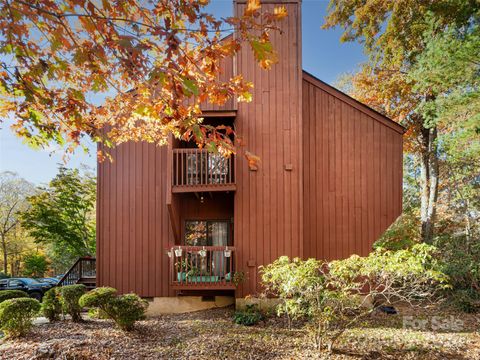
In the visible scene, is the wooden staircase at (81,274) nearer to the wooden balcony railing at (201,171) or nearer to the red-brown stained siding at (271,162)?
the wooden balcony railing at (201,171)

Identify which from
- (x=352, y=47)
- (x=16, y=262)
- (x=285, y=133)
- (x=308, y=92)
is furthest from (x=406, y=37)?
(x=16, y=262)

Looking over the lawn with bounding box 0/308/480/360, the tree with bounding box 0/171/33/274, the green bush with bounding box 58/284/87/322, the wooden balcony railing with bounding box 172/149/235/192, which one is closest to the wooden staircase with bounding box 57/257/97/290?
the green bush with bounding box 58/284/87/322

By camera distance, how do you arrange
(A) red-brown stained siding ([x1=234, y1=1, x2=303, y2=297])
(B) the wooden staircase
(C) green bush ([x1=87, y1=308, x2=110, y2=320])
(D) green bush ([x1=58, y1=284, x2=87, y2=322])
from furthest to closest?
(B) the wooden staircase
(A) red-brown stained siding ([x1=234, y1=1, x2=303, y2=297])
(C) green bush ([x1=87, y1=308, x2=110, y2=320])
(D) green bush ([x1=58, y1=284, x2=87, y2=322])

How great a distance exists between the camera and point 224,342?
5695 mm

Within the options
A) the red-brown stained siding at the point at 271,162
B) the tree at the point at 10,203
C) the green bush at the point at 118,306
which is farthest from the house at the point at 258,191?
the tree at the point at 10,203

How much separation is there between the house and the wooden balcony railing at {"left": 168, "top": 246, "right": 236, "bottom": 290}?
5cm

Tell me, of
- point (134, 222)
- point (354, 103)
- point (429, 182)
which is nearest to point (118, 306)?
point (134, 222)

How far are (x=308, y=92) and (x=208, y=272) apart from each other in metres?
6.02

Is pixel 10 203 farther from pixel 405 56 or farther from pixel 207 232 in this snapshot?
pixel 405 56

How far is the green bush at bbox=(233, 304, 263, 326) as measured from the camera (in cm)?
738

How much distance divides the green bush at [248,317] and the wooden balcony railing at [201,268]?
71 centimetres

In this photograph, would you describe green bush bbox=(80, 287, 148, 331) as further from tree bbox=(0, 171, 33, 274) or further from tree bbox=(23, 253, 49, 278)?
tree bbox=(0, 171, 33, 274)

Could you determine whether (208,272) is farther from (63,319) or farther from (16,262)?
(16,262)

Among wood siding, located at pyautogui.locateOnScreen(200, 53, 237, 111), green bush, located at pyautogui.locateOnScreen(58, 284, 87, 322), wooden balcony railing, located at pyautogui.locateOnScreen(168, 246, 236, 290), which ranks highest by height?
wood siding, located at pyautogui.locateOnScreen(200, 53, 237, 111)
